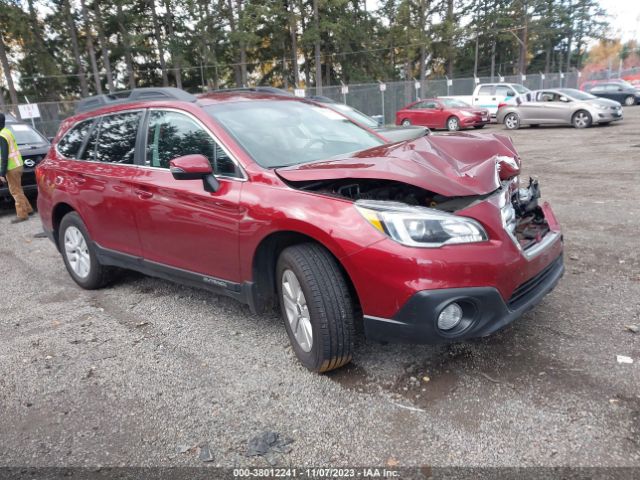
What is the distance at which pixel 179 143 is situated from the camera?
3.72 meters

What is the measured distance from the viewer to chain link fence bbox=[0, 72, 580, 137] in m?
20.6

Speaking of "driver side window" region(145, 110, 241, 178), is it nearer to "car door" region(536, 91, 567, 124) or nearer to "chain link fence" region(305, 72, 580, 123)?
"car door" region(536, 91, 567, 124)

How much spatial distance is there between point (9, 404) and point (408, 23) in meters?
43.6

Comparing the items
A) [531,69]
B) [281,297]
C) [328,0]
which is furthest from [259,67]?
[281,297]

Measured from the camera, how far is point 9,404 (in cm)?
302

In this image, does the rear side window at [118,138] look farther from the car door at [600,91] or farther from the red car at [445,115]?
the car door at [600,91]

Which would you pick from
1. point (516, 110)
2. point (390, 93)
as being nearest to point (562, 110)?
point (516, 110)

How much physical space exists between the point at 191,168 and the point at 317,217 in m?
0.90

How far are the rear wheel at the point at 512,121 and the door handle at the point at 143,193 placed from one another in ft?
58.0

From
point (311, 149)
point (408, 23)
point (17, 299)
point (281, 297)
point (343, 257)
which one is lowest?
point (17, 299)

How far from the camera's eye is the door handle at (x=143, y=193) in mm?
3782

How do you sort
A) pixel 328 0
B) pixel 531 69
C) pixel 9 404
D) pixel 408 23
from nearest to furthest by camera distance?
pixel 9 404, pixel 328 0, pixel 408 23, pixel 531 69

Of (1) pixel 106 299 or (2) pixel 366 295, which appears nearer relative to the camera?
(2) pixel 366 295

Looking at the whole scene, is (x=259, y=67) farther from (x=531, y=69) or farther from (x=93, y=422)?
(x=93, y=422)
